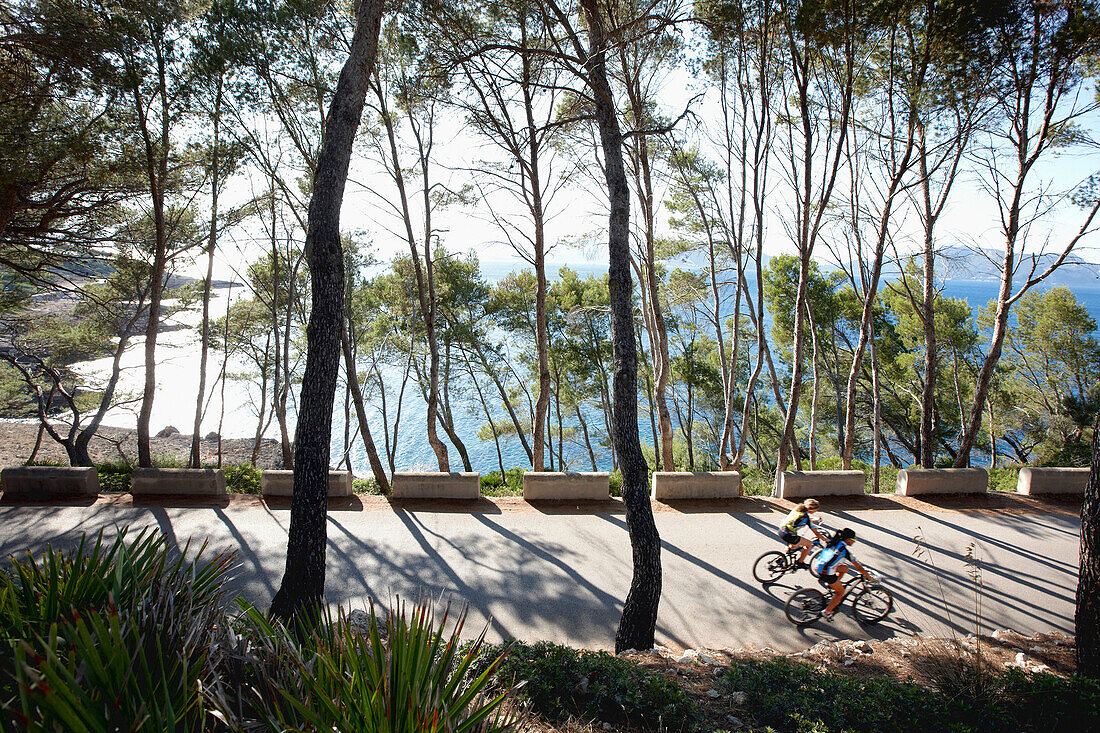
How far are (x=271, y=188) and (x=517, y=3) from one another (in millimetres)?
8355

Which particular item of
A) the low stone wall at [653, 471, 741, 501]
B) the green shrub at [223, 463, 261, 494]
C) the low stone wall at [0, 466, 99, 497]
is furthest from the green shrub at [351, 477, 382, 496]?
the low stone wall at [653, 471, 741, 501]

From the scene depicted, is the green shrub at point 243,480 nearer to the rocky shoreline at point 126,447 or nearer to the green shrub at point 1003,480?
the rocky shoreline at point 126,447

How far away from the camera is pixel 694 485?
9633 mm

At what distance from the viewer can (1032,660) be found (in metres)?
4.96

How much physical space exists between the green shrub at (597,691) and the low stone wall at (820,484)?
680 centimetres

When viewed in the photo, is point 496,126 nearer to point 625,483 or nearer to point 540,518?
point 540,518

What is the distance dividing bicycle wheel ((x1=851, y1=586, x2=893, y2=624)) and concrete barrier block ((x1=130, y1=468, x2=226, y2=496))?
9.11m

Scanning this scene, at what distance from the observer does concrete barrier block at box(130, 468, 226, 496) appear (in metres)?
8.91

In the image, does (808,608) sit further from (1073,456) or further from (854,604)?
(1073,456)

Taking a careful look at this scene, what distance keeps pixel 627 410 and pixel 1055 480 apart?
9.58 metres

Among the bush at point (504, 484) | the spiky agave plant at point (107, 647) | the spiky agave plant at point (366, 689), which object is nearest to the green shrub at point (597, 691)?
the spiky agave plant at point (366, 689)

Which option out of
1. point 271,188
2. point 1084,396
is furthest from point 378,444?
point 1084,396

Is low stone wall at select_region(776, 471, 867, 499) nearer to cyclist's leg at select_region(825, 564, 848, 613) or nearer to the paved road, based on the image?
the paved road

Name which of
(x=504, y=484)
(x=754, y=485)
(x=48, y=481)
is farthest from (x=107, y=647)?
(x=754, y=485)
